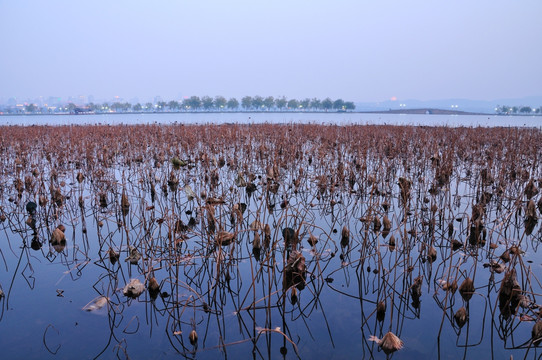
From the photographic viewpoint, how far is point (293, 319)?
345 centimetres

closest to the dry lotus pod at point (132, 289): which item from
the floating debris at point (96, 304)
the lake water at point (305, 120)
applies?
the floating debris at point (96, 304)

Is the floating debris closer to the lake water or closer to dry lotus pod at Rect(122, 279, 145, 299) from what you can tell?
dry lotus pod at Rect(122, 279, 145, 299)

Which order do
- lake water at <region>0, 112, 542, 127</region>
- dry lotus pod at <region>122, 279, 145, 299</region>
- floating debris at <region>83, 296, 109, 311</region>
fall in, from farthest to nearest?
lake water at <region>0, 112, 542, 127</region>, floating debris at <region>83, 296, 109, 311</region>, dry lotus pod at <region>122, 279, 145, 299</region>

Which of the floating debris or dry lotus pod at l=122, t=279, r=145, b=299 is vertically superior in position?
dry lotus pod at l=122, t=279, r=145, b=299

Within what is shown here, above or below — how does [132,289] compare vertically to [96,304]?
above

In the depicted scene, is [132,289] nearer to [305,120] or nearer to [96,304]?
[96,304]

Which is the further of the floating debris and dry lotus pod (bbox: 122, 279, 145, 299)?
the floating debris

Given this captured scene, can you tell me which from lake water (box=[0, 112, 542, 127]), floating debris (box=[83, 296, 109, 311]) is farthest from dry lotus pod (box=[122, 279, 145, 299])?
lake water (box=[0, 112, 542, 127])

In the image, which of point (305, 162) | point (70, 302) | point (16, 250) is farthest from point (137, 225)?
point (305, 162)

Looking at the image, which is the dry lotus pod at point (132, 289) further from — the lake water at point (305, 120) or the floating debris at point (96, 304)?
the lake water at point (305, 120)

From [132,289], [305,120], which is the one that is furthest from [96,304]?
[305,120]

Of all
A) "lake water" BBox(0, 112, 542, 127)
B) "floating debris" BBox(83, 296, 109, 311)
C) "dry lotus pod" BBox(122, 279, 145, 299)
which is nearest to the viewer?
"dry lotus pod" BBox(122, 279, 145, 299)

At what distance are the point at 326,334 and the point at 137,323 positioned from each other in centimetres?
177

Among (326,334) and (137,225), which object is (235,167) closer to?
(137,225)
